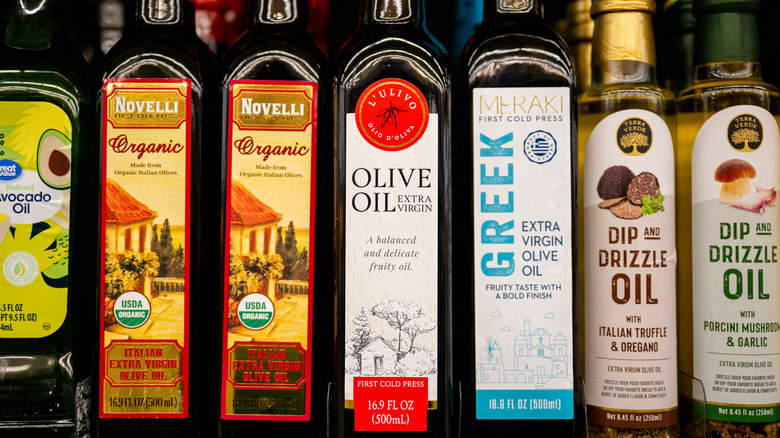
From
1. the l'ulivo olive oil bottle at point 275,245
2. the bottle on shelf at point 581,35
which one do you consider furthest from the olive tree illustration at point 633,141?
the l'ulivo olive oil bottle at point 275,245

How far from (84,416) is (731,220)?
817 millimetres

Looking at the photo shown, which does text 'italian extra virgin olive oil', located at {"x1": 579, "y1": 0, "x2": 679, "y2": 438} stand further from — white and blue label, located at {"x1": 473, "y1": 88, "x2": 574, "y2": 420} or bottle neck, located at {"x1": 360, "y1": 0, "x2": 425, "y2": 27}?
bottle neck, located at {"x1": 360, "y1": 0, "x2": 425, "y2": 27}

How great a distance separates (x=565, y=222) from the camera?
0.84 m

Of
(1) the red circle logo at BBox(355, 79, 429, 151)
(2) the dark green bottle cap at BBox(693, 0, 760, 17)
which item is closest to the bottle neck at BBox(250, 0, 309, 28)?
(1) the red circle logo at BBox(355, 79, 429, 151)

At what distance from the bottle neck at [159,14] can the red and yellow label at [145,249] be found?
0.31 feet

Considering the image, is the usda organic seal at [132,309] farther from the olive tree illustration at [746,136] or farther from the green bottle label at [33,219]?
the olive tree illustration at [746,136]

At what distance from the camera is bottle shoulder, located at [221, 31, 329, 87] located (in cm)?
85

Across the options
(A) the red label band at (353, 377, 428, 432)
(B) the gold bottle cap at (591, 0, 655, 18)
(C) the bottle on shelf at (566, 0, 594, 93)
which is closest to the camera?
(A) the red label band at (353, 377, 428, 432)

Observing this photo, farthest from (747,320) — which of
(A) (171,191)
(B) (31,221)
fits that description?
(B) (31,221)

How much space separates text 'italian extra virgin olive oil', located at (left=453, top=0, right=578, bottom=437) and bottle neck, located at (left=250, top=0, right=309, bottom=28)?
224 millimetres

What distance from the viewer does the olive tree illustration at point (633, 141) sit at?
878 mm

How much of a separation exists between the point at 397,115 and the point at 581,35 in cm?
40

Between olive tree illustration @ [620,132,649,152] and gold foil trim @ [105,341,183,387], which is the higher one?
olive tree illustration @ [620,132,649,152]

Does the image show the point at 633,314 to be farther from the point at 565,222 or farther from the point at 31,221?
the point at 31,221
